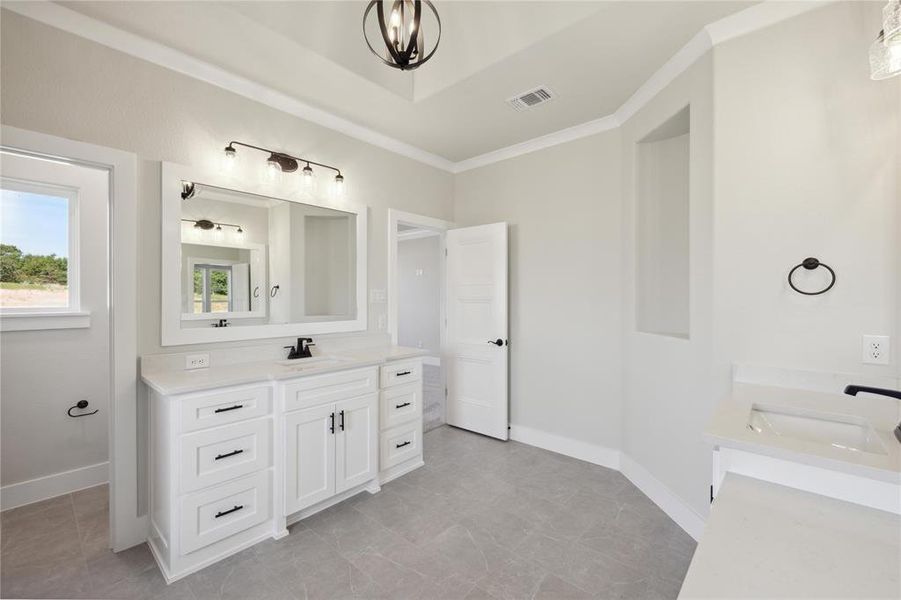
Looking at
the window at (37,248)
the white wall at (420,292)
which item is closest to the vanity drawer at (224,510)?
the window at (37,248)

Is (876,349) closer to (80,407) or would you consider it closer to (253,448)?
(253,448)

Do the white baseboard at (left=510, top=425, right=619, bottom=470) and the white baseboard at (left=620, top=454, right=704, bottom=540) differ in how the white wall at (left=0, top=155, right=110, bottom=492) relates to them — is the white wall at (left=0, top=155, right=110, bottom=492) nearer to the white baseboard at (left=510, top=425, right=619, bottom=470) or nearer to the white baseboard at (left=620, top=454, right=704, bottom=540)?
the white baseboard at (left=510, top=425, right=619, bottom=470)

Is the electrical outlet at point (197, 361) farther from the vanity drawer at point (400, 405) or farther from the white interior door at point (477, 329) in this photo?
the white interior door at point (477, 329)

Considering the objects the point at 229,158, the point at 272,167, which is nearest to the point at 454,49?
the point at 272,167

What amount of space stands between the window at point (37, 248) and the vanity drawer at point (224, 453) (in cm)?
175

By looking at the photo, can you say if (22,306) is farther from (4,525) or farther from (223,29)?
(223,29)

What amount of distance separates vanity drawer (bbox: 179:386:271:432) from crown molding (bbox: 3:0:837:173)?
1877 millimetres

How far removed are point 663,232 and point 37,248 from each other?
4.37 m

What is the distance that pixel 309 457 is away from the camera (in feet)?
7.72

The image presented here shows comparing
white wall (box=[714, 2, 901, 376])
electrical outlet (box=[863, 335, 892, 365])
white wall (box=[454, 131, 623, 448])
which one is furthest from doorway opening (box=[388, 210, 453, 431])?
electrical outlet (box=[863, 335, 892, 365])

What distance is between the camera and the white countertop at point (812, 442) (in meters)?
1.02

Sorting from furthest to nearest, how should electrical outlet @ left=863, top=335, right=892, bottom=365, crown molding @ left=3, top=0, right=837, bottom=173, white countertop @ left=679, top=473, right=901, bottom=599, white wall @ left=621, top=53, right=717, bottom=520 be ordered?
1. white wall @ left=621, top=53, right=717, bottom=520
2. crown molding @ left=3, top=0, right=837, bottom=173
3. electrical outlet @ left=863, top=335, right=892, bottom=365
4. white countertop @ left=679, top=473, right=901, bottom=599

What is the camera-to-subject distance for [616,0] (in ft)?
6.22

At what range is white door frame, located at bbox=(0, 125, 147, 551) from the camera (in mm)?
2078
